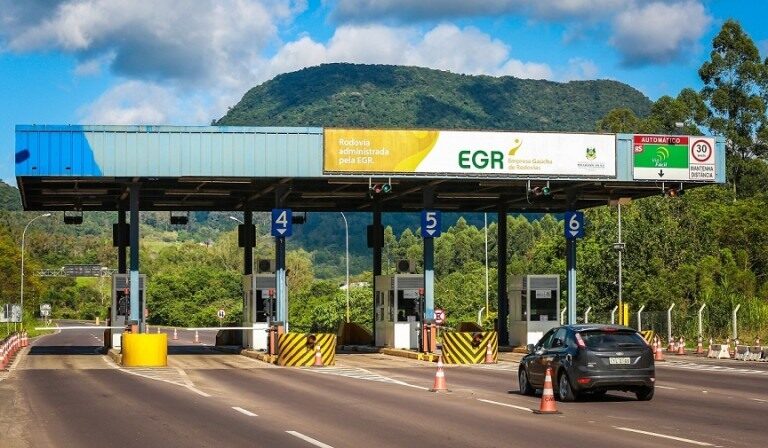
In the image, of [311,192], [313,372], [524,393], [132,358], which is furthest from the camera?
[311,192]

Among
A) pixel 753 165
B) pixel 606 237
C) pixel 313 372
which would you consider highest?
pixel 753 165

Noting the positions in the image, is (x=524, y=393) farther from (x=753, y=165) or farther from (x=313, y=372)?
(x=753, y=165)

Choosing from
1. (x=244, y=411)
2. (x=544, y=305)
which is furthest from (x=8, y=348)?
(x=244, y=411)

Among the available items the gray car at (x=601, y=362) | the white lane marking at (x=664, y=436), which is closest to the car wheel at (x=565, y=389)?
the gray car at (x=601, y=362)

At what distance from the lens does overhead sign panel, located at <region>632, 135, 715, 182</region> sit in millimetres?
42906

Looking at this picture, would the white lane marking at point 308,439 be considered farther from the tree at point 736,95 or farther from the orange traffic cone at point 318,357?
the tree at point 736,95

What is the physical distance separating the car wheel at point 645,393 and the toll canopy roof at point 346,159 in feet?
61.5

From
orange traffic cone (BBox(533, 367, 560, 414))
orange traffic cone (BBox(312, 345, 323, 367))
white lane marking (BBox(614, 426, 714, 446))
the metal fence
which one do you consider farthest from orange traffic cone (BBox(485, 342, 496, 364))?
white lane marking (BBox(614, 426, 714, 446))

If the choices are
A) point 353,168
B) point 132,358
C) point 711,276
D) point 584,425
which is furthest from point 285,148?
point 711,276

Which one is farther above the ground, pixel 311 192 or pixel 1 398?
pixel 311 192

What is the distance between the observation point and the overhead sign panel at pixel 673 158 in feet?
141

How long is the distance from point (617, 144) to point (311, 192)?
12557mm

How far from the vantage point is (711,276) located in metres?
70.2

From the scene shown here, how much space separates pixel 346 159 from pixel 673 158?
11360mm
